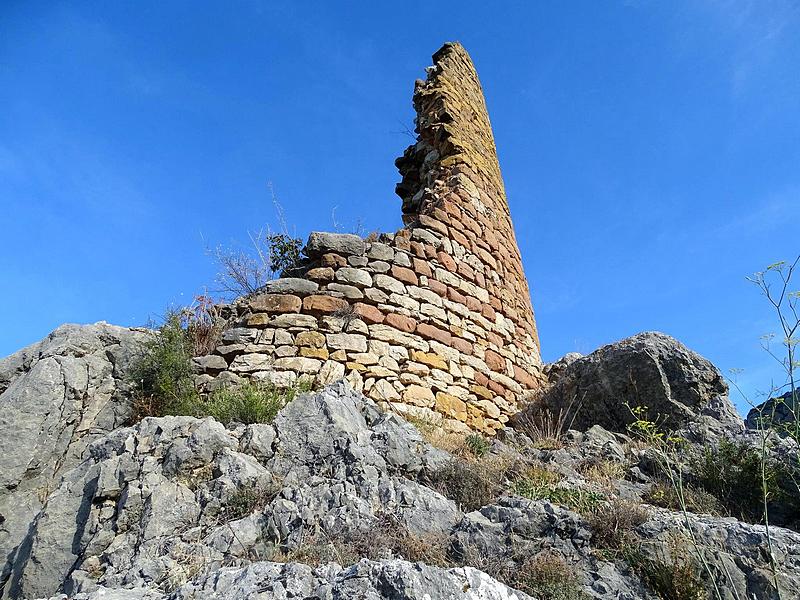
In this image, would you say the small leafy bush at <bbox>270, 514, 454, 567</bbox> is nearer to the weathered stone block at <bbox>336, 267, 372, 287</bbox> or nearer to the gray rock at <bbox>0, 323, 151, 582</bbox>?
the gray rock at <bbox>0, 323, 151, 582</bbox>

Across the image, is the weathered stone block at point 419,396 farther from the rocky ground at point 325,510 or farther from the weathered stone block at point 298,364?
the weathered stone block at point 298,364

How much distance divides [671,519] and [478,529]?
1.03m

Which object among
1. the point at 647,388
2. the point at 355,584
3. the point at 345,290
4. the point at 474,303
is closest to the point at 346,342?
the point at 345,290

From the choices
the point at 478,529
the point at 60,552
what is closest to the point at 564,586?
the point at 478,529

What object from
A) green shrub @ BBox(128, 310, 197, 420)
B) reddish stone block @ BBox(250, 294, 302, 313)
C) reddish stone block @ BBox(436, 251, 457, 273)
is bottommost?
green shrub @ BBox(128, 310, 197, 420)

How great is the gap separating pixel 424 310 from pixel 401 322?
1.17ft

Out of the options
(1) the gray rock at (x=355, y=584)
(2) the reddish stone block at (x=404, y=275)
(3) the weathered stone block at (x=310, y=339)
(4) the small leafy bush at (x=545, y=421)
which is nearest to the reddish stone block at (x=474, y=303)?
(2) the reddish stone block at (x=404, y=275)

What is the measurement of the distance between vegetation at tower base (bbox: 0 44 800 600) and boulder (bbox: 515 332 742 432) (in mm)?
19

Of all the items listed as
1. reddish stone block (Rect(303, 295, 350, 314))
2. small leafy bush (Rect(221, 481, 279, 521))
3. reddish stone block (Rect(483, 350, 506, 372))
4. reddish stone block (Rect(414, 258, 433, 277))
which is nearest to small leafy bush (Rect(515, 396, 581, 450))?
reddish stone block (Rect(483, 350, 506, 372))

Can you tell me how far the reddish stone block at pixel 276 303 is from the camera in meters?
5.37

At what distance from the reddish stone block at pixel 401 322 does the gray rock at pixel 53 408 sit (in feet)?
7.07

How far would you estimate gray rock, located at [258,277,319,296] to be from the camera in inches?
216

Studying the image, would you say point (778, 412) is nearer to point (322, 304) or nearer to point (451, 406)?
point (451, 406)

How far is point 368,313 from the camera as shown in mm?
5531
